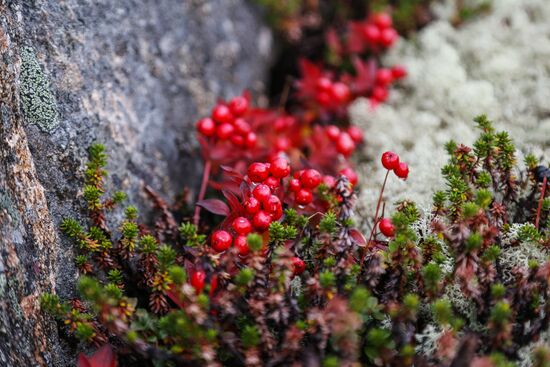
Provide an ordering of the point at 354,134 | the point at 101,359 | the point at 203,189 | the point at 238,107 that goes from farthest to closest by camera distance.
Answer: the point at 354,134 < the point at 238,107 < the point at 203,189 < the point at 101,359

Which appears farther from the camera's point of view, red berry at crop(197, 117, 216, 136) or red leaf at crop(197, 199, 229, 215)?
red berry at crop(197, 117, 216, 136)

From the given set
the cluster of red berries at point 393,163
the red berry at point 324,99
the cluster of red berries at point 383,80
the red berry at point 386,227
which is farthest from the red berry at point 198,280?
the cluster of red berries at point 383,80

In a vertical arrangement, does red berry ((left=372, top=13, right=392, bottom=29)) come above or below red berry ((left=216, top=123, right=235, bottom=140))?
above

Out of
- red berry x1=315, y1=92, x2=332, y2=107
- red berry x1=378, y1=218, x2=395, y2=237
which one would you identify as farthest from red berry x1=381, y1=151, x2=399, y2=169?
red berry x1=315, y1=92, x2=332, y2=107

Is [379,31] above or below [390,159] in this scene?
above

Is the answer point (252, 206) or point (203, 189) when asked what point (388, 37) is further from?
point (252, 206)

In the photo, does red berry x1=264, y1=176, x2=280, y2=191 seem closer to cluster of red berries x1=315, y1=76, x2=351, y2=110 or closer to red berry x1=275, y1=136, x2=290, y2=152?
red berry x1=275, y1=136, x2=290, y2=152

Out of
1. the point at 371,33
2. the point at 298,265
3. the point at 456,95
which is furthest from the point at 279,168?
the point at 371,33

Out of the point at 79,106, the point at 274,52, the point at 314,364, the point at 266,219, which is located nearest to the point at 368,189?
the point at 266,219
